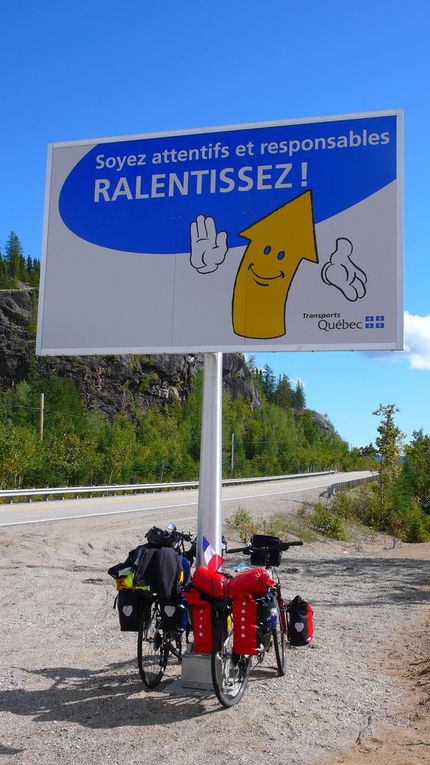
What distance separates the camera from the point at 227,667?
207 inches

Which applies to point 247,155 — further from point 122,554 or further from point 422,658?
point 122,554

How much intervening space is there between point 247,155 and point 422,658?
528 cm

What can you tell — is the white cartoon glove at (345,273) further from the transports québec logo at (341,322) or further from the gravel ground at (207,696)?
the gravel ground at (207,696)

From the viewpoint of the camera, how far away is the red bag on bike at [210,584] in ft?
16.9

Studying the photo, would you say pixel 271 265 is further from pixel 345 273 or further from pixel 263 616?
pixel 263 616

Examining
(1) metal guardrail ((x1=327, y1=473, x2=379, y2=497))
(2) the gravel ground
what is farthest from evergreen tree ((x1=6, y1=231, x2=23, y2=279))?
(2) the gravel ground

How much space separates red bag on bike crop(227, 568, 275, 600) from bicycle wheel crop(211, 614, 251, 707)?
21 cm

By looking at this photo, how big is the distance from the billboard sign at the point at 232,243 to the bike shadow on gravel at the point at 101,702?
305 cm

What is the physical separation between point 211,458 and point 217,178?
2.78 meters

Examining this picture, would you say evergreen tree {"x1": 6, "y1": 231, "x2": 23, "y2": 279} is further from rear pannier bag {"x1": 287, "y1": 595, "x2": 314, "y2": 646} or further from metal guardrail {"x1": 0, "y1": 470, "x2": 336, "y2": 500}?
rear pannier bag {"x1": 287, "y1": 595, "x2": 314, "y2": 646}

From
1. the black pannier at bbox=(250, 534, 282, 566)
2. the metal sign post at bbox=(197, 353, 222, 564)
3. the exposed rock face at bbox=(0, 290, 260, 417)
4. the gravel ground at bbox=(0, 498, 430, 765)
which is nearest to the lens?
the gravel ground at bbox=(0, 498, 430, 765)

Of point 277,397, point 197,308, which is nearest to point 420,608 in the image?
point 197,308

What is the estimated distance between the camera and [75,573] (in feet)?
39.4

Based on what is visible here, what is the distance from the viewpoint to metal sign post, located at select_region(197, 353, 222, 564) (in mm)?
6461
